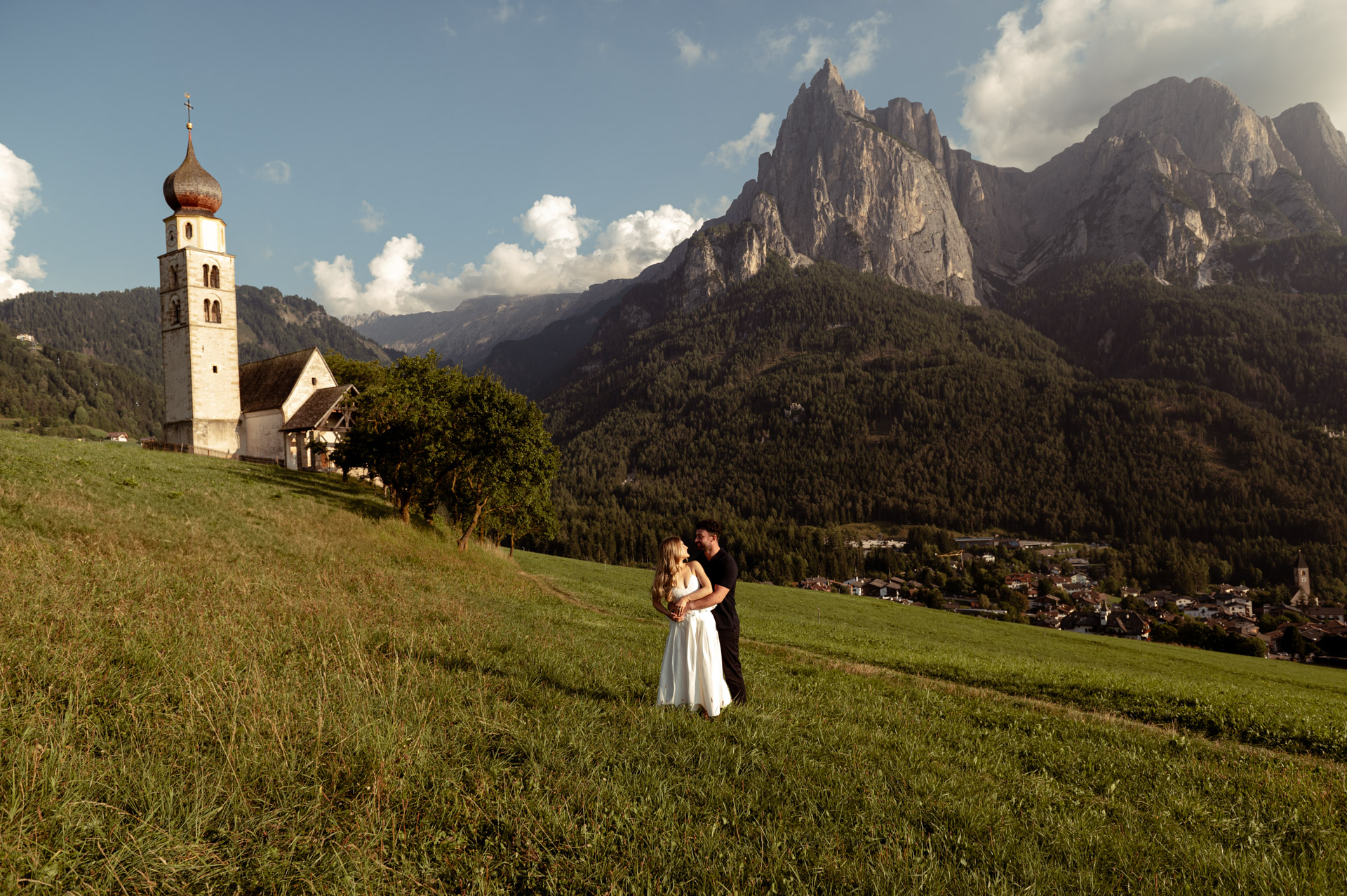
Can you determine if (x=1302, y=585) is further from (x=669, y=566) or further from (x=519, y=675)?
(x=519, y=675)

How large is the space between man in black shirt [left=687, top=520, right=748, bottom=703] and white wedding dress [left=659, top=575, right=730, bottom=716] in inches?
24.0

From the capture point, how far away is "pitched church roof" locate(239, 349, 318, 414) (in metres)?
56.2

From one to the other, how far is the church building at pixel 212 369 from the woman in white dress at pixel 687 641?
52.9 m

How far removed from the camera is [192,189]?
177ft

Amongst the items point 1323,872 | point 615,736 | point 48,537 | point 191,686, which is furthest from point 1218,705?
point 48,537

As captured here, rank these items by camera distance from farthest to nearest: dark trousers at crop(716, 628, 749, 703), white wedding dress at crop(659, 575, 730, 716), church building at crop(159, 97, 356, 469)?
church building at crop(159, 97, 356, 469), dark trousers at crop(716, 628, 749, 703), white wedding dress at crop(659, 575, 730, 716)

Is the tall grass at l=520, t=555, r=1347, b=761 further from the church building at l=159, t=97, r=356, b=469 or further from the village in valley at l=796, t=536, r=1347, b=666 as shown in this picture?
the church building at l=159, t=97, r=356, b=469

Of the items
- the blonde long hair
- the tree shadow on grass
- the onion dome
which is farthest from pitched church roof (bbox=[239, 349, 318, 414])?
the blonde long hair

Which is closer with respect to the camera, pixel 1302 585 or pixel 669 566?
pixel 669 566

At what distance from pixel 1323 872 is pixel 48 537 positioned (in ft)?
67.2

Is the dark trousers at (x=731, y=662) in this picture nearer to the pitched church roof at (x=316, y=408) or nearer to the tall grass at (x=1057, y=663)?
the tall grass at (x=1057, y=663)

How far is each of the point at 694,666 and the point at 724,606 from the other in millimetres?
1300

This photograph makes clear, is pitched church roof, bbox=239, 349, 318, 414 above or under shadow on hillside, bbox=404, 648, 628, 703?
above

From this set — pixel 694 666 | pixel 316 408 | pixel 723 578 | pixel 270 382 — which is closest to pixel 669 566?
pixel 723 578
